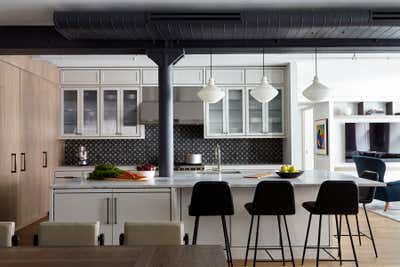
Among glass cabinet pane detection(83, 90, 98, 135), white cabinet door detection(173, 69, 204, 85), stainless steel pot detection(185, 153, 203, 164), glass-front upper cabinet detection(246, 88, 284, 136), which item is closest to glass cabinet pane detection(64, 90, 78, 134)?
glass cabinet pane detection(83, 90, 98, 135)

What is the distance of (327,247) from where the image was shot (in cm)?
439

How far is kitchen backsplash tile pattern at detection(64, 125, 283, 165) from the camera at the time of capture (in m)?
7.70

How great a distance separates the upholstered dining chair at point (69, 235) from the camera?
244 cm

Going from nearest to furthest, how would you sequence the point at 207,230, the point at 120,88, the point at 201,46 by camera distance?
the point at 207,230
the point at 201,46
the point at 120,88

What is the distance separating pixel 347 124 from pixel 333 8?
5.93m

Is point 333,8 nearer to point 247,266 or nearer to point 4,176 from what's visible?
point 247,266

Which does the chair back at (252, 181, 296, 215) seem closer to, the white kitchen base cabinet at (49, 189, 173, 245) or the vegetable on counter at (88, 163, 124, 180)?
the white kitchen base cabinet at (49, 189, 173, 245)

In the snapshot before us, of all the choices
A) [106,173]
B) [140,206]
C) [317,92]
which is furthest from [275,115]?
[140,206]

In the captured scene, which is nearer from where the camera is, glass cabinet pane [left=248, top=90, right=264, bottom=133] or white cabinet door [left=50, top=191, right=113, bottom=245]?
white cabinet door [left=50, top=191, right=113, bottom=245]

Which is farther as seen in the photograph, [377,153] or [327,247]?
[377,153]

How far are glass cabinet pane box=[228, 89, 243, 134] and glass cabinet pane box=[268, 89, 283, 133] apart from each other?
0.52 meters

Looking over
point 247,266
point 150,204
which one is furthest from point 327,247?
point 150,204

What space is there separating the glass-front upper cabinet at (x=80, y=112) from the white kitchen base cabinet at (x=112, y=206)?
3295 millimetres

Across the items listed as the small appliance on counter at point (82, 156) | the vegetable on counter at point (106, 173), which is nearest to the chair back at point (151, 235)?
the vegetable on counter at point (106, 173)
